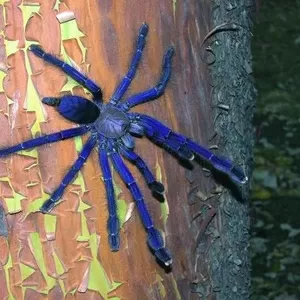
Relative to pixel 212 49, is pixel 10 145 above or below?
below

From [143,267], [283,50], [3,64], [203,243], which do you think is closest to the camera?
[3,64]

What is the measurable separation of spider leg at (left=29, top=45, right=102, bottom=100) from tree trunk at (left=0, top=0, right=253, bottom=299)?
0.05 feet

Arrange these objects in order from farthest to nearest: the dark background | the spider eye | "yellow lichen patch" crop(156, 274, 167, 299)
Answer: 1. the dark background
2. "yellow lichen patch" crop(156, 274, 167, 299)
3. the spider eye

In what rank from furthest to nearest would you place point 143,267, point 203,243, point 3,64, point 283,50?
point 283,50 < point 203,243 < point 143,267 < point 3,64

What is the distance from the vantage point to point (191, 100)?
49.0 inches

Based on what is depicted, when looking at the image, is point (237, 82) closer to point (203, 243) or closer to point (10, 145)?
point (203, 243)

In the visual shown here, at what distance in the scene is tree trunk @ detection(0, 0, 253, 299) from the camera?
3.61 ft

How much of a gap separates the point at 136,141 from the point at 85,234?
0.61ft

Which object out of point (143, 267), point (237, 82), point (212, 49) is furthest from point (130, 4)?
point (143, 267)

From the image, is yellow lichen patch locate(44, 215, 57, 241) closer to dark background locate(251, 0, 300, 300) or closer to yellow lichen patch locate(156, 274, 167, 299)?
yellow lichen patch locate(156, 274, 167, 299)

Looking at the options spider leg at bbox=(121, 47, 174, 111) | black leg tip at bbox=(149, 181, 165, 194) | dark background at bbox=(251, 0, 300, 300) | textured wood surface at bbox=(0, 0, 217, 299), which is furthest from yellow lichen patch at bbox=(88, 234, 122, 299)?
dark background at bbox=(251, 0, 300, 300)

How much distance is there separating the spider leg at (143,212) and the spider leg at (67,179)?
5 centimetres

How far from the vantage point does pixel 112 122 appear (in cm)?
117

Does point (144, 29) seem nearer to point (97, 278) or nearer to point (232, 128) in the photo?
point (232, 128)
